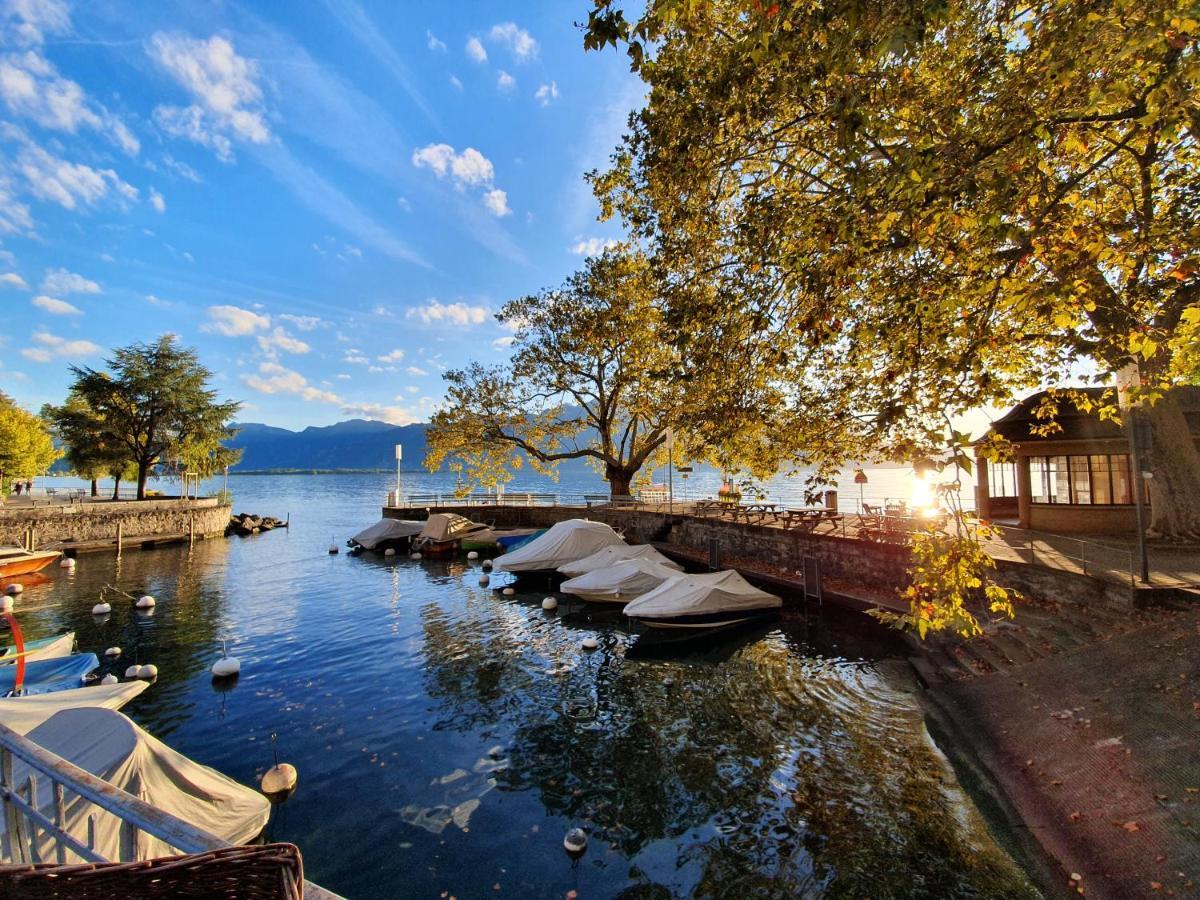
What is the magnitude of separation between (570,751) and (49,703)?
9190 millimetres

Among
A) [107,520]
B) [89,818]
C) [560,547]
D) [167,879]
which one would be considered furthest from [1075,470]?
[107,520]

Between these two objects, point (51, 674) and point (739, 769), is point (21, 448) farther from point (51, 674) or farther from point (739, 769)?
point (739, 769)

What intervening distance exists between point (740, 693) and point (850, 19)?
46.2 ft

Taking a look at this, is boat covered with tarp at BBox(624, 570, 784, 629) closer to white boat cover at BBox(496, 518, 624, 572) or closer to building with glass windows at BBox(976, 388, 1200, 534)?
white boat cover at BBox(496, 518, 624, 572)

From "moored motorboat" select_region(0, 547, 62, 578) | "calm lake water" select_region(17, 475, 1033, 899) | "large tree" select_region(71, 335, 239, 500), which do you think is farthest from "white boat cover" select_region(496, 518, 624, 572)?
"large tree" select_region(71, 335, 239, 500)

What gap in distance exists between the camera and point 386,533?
3941 cm

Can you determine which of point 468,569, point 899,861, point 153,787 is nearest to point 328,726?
point 153,787

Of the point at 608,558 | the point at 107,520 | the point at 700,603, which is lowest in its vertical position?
the point at 700,603

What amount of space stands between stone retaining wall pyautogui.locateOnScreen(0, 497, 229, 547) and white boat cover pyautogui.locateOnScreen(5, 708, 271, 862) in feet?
138

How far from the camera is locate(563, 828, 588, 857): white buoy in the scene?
324 inches

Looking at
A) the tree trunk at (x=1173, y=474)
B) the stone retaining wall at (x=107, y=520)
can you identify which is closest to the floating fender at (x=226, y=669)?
the tree trunk at (x=1173, y=474)

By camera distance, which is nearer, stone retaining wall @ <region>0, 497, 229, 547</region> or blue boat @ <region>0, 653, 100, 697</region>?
blue boat @ <region>0, 653, 100, 697</region>

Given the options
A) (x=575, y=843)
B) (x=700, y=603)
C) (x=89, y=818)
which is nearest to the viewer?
(x=89, y=818)

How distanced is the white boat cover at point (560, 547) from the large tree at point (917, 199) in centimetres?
1949
